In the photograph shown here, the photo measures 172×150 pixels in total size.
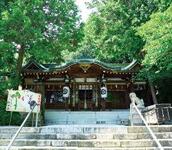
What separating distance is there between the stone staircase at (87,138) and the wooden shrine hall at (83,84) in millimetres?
10658

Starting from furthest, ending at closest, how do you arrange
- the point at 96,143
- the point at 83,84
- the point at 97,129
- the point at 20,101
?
the point at 83,84
the point at 20,101
the point at 97,129
the point at 96,143

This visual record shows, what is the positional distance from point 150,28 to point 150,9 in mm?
6920

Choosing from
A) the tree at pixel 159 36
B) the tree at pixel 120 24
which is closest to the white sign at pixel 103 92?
the tree at pixel 120 24

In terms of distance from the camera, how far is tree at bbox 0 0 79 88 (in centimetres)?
1584

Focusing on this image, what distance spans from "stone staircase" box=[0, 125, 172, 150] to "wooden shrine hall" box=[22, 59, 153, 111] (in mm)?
10658

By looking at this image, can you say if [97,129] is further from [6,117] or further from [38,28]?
[38,28]

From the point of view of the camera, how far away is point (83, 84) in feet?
73.6

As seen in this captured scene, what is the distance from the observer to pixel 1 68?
1683 centimetres

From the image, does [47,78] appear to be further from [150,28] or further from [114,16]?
[150,28]

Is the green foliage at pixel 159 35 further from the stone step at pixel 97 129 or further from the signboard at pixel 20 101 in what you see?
the signboard at pixel 20 101

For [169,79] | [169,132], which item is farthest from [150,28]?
[169,79]

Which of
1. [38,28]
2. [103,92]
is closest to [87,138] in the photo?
[38,28]

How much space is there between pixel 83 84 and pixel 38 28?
6.91 meters

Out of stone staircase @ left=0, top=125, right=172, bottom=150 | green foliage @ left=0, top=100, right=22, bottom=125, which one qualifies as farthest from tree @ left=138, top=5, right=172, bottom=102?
green foliage @ left=0, top=100, right=22, bottom=125
